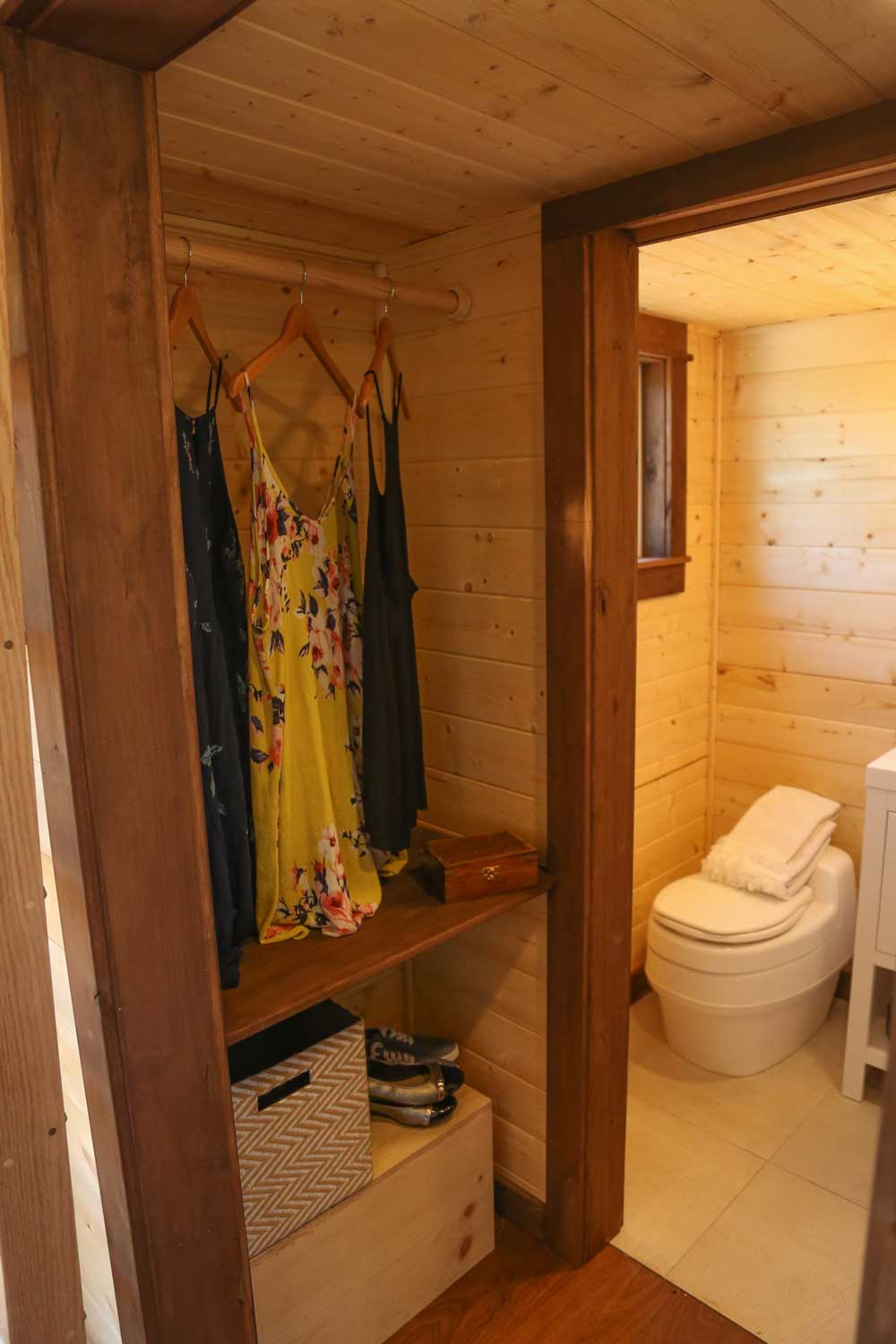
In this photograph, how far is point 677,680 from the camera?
316 centimetres

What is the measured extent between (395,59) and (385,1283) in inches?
84.0

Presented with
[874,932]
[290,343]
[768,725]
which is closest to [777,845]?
[874,932]

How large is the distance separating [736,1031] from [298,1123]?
4.96ft

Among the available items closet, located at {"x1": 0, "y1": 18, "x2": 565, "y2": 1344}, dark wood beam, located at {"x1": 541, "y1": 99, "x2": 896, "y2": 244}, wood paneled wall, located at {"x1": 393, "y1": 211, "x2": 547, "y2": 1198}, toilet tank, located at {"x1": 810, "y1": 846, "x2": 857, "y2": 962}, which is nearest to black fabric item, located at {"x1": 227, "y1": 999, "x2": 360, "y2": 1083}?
closet, located at {"x1": 0, "y1": 18, "x2": 565, "y2": 1344}

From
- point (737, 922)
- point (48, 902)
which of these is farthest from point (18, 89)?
point (737, 922)

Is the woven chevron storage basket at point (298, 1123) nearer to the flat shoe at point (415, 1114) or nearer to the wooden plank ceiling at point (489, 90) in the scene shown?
the flat shoe at point (415, 1114)

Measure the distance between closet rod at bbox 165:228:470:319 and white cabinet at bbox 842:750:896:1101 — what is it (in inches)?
62.9

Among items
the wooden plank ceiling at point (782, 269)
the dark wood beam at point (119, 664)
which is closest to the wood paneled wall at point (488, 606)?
the wooden plank ceiling at point (782, 269)

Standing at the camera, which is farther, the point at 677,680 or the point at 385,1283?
the point at 677,680

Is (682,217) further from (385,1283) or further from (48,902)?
(385,1283)

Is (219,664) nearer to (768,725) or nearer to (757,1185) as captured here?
(757,1185)

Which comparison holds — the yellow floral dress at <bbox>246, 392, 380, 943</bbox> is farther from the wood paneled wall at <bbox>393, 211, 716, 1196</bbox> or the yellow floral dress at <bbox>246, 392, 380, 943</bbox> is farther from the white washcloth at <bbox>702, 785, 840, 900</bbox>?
the white washcloth at <bbox>702, 785, 840, 900</bbox>

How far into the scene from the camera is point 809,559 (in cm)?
306

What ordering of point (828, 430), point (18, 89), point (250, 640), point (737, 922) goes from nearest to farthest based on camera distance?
1. point (18, 89)
2. point (250, 640)
3. point (737, 922)
4. point (828, 430)
